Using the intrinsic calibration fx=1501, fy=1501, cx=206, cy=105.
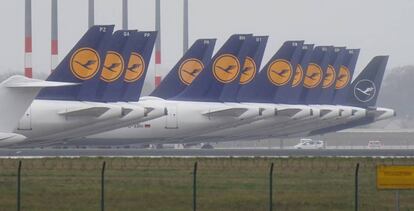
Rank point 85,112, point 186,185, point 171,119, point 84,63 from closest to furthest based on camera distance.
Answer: point 186,185, point 85,112, point 84,63, point 171,119

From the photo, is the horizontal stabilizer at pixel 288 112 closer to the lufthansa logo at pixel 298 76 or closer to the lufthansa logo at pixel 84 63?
the lufthansa logo at pixel 298 76

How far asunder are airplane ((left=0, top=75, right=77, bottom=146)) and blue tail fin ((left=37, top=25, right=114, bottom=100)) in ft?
44.9

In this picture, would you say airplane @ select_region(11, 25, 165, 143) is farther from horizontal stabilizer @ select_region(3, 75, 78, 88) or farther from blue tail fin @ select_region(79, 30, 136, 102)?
horizontal stabilizer @ select_region(3, 75, 78, 88)

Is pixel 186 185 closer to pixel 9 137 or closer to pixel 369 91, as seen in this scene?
pixel 9 137

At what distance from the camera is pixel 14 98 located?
59.1m

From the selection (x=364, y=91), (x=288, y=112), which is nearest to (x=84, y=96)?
(x=288, y=112)

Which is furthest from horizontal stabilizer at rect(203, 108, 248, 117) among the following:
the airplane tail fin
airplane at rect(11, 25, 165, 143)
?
the airplane tail fin

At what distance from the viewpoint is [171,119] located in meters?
88.5

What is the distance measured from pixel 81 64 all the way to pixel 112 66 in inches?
154

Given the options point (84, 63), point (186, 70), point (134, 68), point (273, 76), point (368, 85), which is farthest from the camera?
point (368, 85)

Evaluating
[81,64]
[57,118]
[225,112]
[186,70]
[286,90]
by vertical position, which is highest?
[186,70]

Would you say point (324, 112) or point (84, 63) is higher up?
point (84, 63)

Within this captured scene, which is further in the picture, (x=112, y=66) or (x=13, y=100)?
(x=112, y=66)

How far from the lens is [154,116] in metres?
79.9
